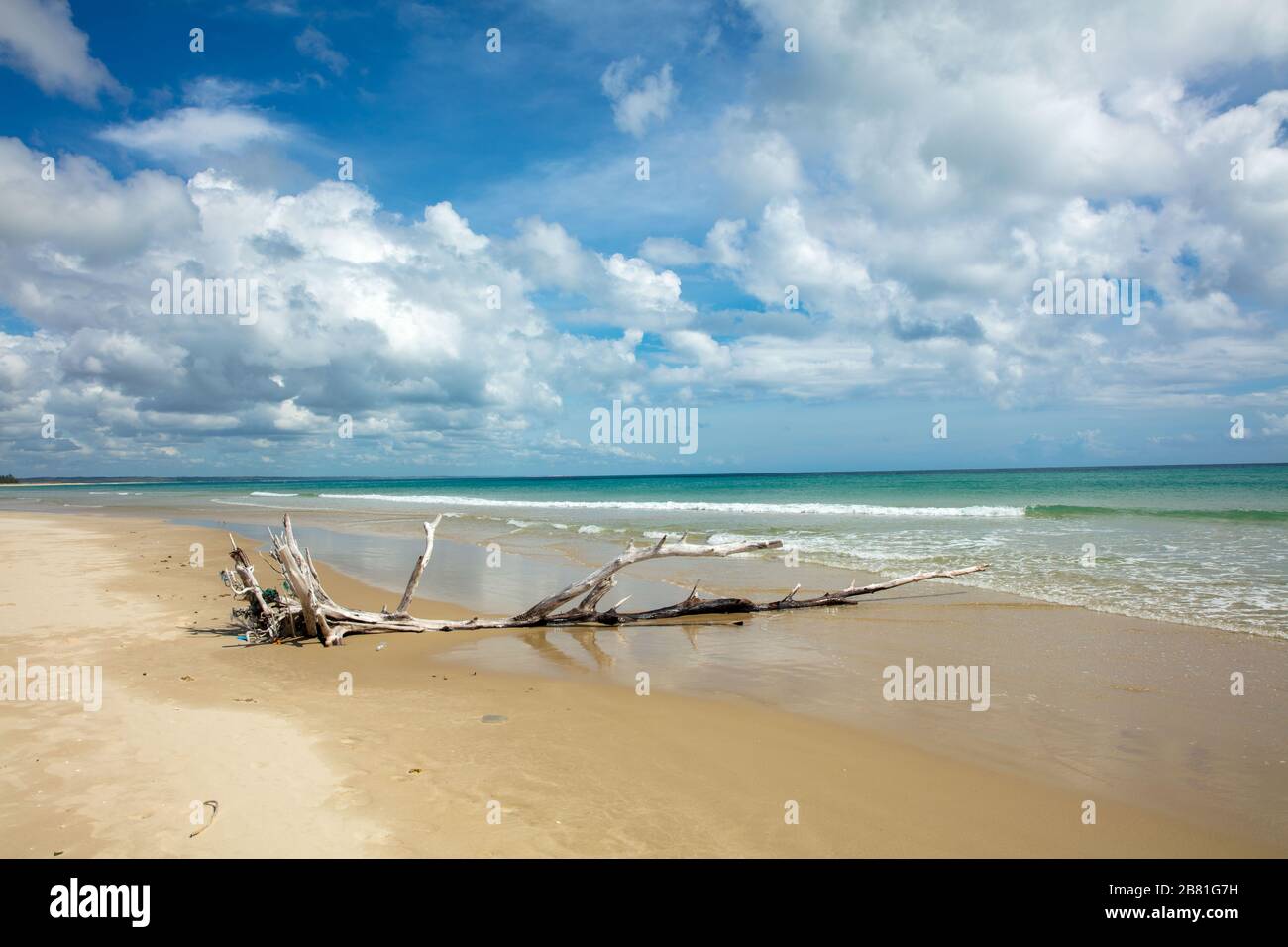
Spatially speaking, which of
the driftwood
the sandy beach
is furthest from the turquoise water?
the driftwood

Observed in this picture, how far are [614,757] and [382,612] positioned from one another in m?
5.75

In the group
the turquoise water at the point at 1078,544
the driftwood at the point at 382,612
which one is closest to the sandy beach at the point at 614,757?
the driftwood at the point at 382,612

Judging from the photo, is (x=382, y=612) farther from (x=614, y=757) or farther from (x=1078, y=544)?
(x=1078, y=544)

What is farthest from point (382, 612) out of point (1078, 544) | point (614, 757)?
point (1078, 544)

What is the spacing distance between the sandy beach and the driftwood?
514 mm

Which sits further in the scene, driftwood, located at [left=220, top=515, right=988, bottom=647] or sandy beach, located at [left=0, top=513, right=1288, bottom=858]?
driftwood, located at [left=220, top=515, right=988, bottom=647]

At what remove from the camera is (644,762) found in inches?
209

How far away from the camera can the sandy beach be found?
414 cm

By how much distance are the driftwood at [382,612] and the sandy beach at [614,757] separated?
1.69 ft

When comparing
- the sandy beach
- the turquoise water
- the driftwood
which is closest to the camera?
the sandy beach

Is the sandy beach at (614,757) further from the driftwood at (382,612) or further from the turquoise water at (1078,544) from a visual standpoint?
the turquoise water at (1078,544)

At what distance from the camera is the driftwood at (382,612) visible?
9414 mm

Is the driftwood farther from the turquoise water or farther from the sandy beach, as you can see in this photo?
the turquoise water
